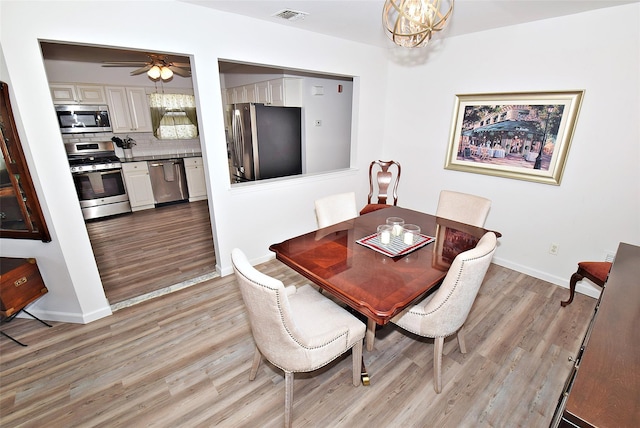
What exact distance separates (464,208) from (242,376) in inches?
89.9

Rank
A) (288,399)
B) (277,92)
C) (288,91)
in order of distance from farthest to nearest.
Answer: (277,92) → (288,91) → (288,399)

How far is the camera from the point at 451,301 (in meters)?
1.58

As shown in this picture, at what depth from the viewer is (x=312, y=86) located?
14.3 ft

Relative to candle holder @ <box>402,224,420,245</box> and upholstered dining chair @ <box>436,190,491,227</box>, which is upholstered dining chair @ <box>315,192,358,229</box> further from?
upholstered dining chair @ <box>436,190,491,227</box>

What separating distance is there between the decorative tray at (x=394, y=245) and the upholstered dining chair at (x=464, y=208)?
0.68 m

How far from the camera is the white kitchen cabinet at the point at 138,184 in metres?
4.89

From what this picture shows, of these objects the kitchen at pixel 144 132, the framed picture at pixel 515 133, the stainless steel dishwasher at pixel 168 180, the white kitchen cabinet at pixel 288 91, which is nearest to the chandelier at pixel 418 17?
the framed picture at pixel 515 133

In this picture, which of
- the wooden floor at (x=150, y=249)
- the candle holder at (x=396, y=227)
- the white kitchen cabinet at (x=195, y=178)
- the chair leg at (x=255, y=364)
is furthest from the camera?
the white kitchen cabinet at (x=195, y=178)

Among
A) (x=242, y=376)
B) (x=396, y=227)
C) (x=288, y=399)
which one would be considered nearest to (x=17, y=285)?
(x=242, y=376)

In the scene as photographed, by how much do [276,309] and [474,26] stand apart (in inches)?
129

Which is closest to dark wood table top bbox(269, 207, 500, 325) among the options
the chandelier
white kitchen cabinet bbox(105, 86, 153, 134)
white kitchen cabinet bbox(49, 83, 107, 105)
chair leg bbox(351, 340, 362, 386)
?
chair leg bbox(351, 340, 362, 386)

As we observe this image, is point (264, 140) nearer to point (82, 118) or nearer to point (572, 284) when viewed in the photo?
point (82, 118)

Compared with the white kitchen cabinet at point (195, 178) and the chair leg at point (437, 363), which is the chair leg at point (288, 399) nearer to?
the chair leg at point (437, 363)

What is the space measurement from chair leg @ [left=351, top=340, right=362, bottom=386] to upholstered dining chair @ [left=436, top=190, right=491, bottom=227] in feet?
5.07
